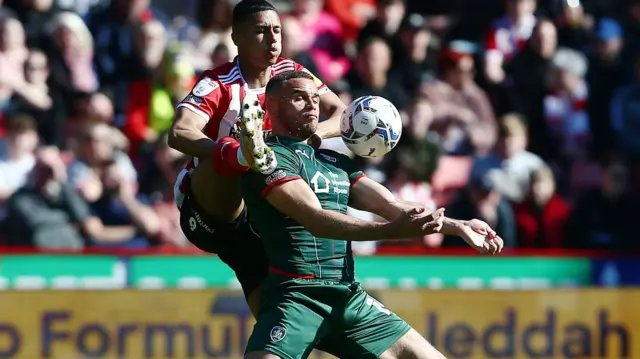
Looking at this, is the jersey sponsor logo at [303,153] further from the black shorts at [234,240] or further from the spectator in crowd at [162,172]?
the spectator in crowd at [162,172]

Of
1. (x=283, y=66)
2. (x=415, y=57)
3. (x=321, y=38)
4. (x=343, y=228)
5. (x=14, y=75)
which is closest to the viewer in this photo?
(x=343, y=228)

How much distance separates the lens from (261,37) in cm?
715

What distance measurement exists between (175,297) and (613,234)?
4.69 metres

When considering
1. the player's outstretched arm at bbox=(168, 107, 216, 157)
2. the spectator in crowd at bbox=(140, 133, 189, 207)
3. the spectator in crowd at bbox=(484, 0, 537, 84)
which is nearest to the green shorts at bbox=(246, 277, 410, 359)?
the player's outstretched arm at bbox=(168, 107, 216, 157)

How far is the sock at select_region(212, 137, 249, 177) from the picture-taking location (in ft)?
21.2

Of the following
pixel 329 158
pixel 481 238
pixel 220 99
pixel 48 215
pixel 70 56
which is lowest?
pixel 48 215

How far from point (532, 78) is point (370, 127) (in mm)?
7136

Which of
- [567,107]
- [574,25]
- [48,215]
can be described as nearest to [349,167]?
[48,215]

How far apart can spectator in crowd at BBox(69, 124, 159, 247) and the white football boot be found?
4951mm

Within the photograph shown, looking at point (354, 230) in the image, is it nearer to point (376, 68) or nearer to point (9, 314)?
point (9, 314)

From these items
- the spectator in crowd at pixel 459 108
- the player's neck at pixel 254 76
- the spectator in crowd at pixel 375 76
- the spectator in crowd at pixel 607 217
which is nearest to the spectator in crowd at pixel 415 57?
the spectator in crowd at pixel 459 108

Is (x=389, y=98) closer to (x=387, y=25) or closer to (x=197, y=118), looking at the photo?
(x=387, y=25)

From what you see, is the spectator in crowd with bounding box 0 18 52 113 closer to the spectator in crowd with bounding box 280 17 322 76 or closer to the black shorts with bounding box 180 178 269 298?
the spectator in crowd with bounding box 280 17 322 76

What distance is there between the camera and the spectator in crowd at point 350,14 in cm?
1378
